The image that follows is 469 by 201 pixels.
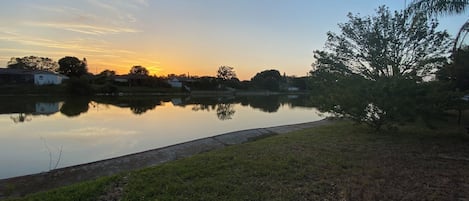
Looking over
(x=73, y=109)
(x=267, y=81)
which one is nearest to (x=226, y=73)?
(x=267, y=81)

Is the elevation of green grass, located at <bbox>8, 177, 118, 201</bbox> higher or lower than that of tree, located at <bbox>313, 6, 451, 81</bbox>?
lower

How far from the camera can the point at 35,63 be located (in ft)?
227

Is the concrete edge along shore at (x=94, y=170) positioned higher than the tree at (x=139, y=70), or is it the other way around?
the tree at (x=139, y=70)

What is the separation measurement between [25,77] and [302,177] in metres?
57.4

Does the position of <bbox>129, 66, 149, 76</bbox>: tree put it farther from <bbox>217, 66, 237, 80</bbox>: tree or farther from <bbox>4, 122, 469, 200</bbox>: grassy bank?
<bbox>4, 122, 469, 200</bbox>: grassy bank

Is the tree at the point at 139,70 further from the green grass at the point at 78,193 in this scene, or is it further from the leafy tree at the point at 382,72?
the green grass at the point at 78,193

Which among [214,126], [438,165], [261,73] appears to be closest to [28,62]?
[261,73]

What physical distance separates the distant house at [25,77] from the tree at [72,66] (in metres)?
9.12

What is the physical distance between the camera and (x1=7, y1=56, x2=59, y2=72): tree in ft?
215

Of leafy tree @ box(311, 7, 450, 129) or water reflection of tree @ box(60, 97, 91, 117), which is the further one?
water reflection of tree @ box(60, 97, 91, 117)

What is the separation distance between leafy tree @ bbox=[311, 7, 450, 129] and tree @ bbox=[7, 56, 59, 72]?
234 feet

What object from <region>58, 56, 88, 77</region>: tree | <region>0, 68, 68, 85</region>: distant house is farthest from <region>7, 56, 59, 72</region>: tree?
<region>0, 68, 68, 85</region>: distant house

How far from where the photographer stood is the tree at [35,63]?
215 feet

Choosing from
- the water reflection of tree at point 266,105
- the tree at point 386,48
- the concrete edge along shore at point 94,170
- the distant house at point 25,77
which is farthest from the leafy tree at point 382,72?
the distant house at point 25,77
